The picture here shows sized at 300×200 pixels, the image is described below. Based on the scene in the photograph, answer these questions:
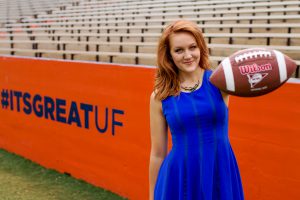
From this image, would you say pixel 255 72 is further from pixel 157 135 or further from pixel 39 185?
pixel 39 185

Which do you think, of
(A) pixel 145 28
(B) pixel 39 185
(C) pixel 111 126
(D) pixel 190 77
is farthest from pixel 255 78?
(A) pixel 145 28

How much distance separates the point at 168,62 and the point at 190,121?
0.21 meters

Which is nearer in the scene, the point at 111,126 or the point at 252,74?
the point at 252,74

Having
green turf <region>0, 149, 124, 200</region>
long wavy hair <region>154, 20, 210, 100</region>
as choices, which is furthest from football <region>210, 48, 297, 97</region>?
green turf <region>0, 149, 124, 200</region>

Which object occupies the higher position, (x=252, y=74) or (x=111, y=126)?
(x=252, y=74)

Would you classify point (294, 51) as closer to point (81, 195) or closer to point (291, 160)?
point (291, 160)

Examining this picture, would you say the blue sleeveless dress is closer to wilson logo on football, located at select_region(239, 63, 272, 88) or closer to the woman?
the woman

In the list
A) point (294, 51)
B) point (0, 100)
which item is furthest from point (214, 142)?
point (0, 100)

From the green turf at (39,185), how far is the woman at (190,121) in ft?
7.07

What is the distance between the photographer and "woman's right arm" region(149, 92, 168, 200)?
1.52 m

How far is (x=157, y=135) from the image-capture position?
155 centimetres

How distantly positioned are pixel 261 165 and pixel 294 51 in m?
0.89

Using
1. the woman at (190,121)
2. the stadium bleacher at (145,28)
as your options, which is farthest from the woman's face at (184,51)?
the stadium bleacher at (145,28)

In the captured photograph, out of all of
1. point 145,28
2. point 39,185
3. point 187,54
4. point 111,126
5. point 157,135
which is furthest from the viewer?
point 145,28
